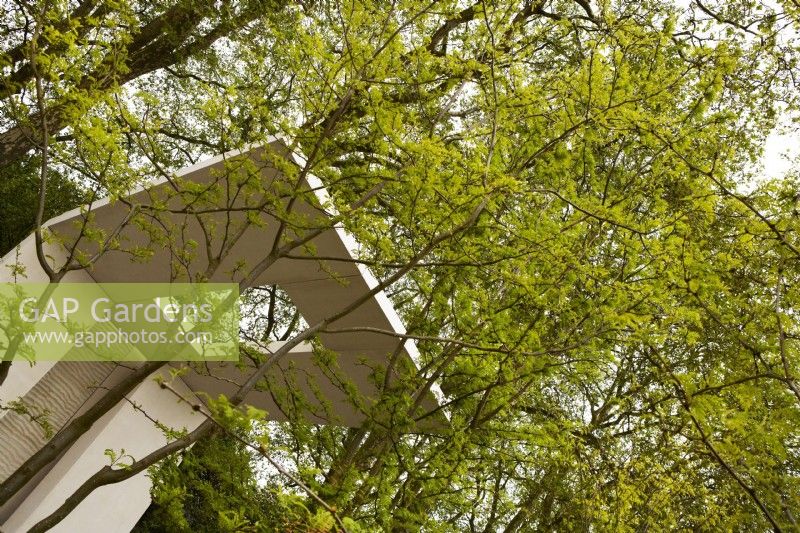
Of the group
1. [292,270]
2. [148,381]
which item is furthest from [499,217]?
[148,381]

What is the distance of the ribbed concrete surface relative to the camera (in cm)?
687

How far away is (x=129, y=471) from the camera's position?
3.00 metres

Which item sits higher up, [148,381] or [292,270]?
[292,270]

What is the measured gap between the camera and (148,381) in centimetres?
720

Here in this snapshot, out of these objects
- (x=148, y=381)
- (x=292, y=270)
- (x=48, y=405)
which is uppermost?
(x=292, y=270)

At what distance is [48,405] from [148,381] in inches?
44.0

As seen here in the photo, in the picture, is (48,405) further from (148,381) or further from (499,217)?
(499,217)

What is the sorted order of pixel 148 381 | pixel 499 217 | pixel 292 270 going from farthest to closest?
1. pixel 148 381
2. pixel 292 270
3. pixel 499 217

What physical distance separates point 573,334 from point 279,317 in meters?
7.67

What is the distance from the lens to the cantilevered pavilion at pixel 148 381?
5641 millimetres

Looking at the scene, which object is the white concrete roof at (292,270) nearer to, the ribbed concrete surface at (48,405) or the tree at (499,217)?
the tree at (499,217)

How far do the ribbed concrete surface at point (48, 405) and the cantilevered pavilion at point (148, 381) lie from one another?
1 centimetres

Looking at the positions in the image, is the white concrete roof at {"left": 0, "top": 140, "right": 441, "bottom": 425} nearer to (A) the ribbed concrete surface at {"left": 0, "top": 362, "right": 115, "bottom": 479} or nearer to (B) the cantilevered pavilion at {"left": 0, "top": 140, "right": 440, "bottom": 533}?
(B) the cantilevered pavilion at {"left": 0, "top": 140, "right": 440, "bottom": 533}

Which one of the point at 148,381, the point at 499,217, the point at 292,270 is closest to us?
the point at 499,217
